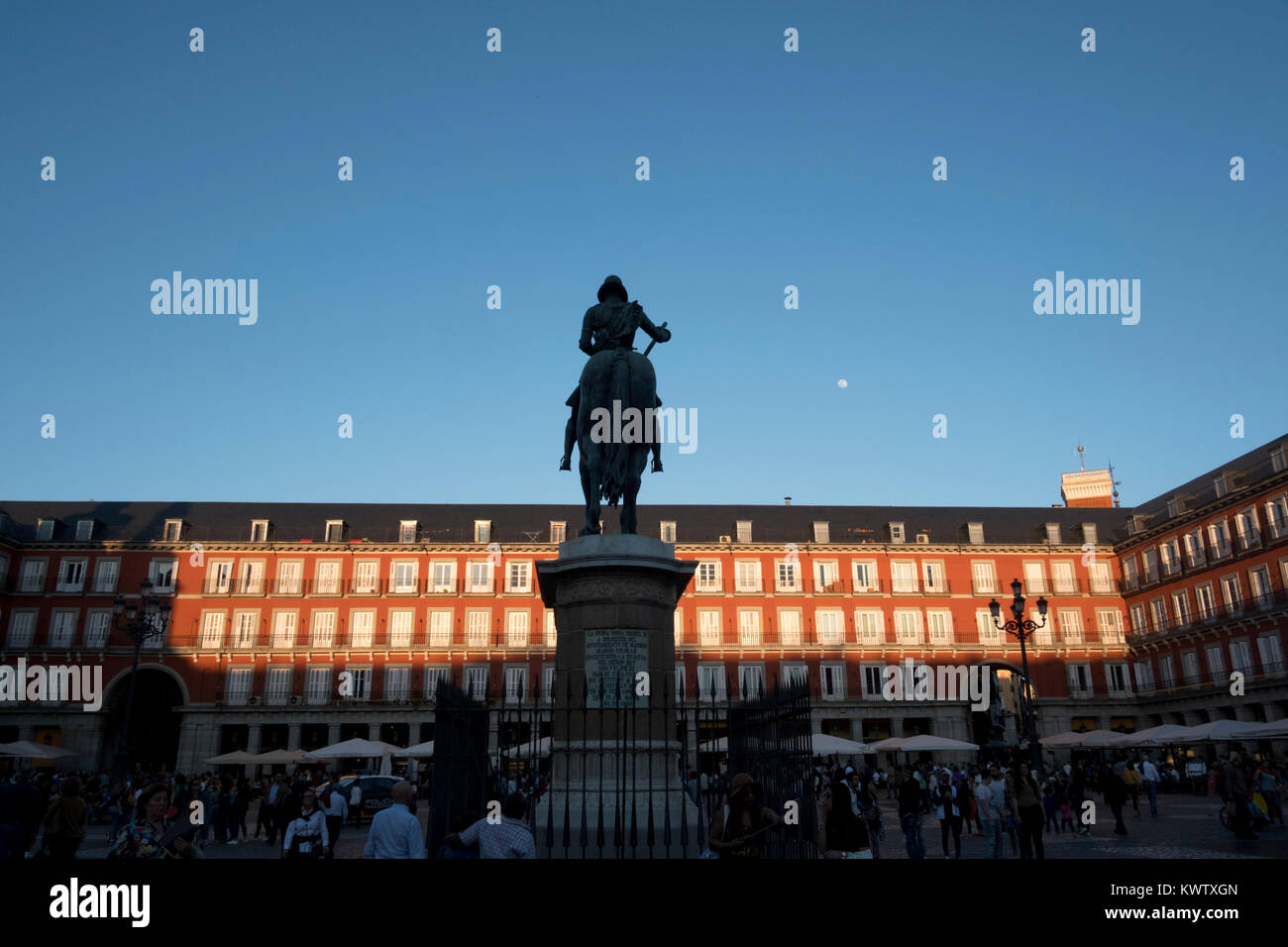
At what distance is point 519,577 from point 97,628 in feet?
75.0

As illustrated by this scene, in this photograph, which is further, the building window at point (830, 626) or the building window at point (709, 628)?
the building window at point (830, 626)

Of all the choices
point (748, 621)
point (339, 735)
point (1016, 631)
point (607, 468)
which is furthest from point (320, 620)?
point (607, 468)

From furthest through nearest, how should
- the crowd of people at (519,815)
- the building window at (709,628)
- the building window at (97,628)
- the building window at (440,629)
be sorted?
the building window at (709,628), the building window at (440,629), the building window at (97,628), the crowd of people at (519,815)

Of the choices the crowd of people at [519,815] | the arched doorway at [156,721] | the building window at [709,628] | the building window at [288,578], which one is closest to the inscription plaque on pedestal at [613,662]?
the crowd of people at [519,815]

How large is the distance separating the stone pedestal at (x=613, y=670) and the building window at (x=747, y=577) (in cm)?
4251

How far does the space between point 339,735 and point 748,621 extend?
77.2 ft

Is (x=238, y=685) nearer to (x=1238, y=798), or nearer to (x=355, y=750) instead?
(x=355, y=750)

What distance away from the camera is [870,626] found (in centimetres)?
5097

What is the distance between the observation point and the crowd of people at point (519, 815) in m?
5.82

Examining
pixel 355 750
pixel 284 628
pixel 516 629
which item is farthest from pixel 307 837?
pixel 284 628

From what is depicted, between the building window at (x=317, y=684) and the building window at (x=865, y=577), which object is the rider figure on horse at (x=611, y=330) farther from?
the building window at (x=865, y=577)

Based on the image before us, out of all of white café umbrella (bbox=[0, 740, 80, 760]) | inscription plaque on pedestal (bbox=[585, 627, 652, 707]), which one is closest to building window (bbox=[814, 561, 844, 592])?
white café umbrella (bbox=[0, 740, 80, 760])
